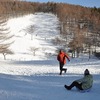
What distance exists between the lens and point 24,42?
113625mm

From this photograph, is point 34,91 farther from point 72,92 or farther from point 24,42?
point 24,42

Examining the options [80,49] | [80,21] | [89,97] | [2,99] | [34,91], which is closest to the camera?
[2,99]

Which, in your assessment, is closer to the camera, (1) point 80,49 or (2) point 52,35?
(1) point 80,49

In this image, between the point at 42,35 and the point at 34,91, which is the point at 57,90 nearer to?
the point at 34,91

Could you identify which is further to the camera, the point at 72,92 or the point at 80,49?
the point at 80,49

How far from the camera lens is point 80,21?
15662 cm

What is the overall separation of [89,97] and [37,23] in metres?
158

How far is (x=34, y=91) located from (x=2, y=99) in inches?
88.3

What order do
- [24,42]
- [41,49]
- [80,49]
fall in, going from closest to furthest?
[80,49], [41,49], [24,42]

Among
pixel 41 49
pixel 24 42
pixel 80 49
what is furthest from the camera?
pixel 24 42

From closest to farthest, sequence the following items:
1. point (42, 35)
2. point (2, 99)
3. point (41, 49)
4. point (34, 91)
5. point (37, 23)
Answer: point (2, 99), point (34, 91), point (41, 49), point (42, 35), point (37, 23)

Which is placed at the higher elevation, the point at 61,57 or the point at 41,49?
the point at 61,57

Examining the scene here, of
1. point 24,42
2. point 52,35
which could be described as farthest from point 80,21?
point 24,42

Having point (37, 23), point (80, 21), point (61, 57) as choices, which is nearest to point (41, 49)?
point (80, 21)
